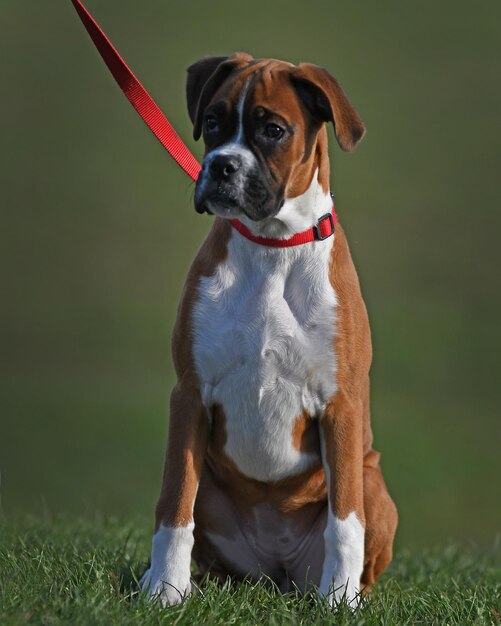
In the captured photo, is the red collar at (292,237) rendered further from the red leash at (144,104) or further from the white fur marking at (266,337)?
the red leash at (144,104)

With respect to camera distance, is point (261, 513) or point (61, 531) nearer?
point (261, 513)

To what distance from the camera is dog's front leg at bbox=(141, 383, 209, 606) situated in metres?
4.69

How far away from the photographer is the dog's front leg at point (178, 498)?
4.69m

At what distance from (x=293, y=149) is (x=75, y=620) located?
1996mm

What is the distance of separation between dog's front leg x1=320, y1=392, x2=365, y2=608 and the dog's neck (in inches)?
27.9

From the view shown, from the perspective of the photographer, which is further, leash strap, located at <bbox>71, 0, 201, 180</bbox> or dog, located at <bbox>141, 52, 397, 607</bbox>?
leash strap, located at <bbox>71, 0, 201, 180</bbox>

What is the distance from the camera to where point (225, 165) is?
178 inches

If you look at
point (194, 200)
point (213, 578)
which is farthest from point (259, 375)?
point (213, 578)

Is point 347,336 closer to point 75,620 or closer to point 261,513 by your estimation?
point 261,513

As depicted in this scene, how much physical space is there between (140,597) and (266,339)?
3.71ft

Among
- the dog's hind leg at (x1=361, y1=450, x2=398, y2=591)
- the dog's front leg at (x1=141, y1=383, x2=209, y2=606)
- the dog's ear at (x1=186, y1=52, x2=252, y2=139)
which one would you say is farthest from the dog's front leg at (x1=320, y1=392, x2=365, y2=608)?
the dog's ear at (x1=186, y1=52, x2=252, y2=139)

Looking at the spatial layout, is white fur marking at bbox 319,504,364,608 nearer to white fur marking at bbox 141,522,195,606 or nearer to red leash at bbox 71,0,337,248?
white fur marking at bbox 141,522,195,606

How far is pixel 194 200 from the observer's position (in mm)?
4684

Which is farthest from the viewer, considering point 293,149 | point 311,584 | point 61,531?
point 61,531
